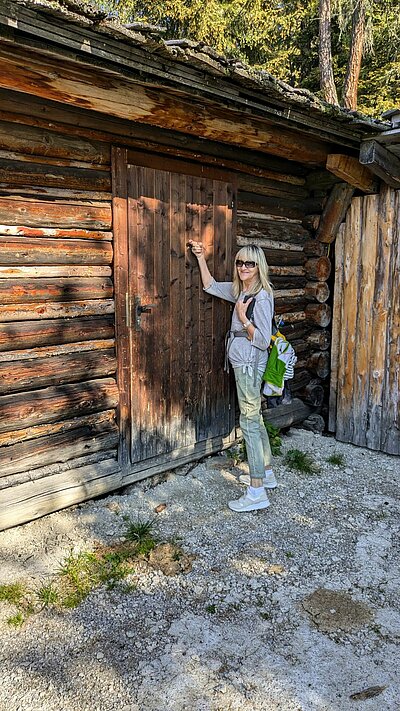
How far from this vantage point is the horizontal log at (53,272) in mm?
3717

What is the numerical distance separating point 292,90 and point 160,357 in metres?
2.31

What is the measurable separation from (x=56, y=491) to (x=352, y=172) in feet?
12.9

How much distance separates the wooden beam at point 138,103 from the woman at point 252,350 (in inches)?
38.6

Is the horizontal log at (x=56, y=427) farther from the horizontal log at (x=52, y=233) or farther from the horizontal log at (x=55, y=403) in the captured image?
the horizontal log at (x=52, y=233)

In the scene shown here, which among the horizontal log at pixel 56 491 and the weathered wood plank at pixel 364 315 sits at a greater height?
the weathered wood plank at pixel 364 315

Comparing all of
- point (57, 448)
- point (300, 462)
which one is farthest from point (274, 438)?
point (57, 448)

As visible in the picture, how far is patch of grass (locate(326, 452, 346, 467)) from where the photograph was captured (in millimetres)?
5492

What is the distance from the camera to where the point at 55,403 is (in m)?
4.06

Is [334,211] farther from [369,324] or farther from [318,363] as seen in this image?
[318,363]

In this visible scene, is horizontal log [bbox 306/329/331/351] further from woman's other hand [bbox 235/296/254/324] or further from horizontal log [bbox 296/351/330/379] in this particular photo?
woman's other hand [bbox 235/296/254/324]

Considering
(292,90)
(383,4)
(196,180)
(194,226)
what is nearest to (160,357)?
(194,226)

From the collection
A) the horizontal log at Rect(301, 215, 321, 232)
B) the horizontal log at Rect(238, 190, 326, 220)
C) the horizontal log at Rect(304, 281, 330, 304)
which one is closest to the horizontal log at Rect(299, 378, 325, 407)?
the horizontal log at Rect(304, 281, 330, 304)

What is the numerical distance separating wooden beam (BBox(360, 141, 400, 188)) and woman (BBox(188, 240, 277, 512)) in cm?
147

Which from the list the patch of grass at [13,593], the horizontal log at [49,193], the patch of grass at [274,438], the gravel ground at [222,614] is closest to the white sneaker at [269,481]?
the gravel ground at [222,614]
